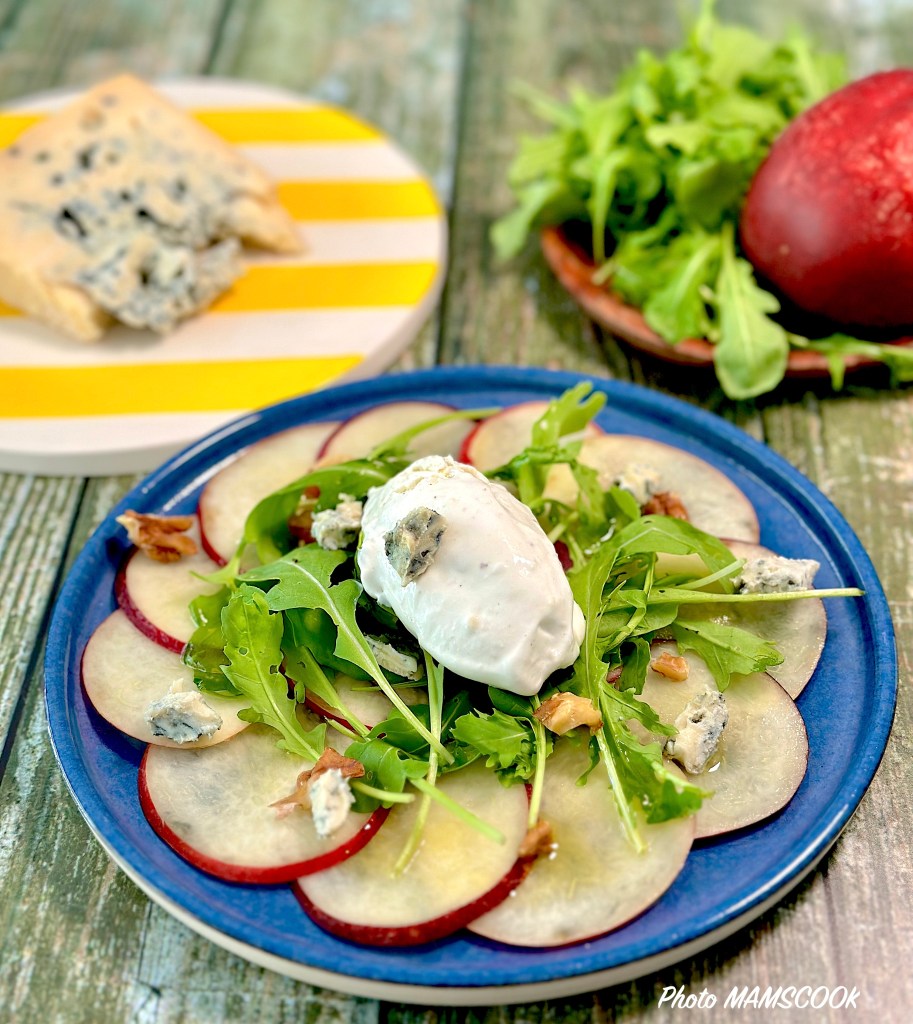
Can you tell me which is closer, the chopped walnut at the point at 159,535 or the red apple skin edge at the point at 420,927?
the red apple skin edge at the point at 420,927

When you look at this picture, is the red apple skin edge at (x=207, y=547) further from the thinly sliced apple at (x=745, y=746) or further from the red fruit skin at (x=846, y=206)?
the red fruit skin at (x=846, y=206)

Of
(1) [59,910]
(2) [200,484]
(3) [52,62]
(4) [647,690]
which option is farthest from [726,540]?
(3) [52,62]

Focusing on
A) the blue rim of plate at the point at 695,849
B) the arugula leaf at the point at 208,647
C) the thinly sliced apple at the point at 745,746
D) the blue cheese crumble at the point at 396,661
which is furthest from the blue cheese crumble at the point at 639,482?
the arugula leaf at the point at 208,647

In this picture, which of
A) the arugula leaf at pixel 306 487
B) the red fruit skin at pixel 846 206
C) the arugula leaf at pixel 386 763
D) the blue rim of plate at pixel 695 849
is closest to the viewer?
the blue rim of plate at pixel 695 849

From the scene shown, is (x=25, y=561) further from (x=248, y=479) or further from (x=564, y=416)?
(x=564, y=416)

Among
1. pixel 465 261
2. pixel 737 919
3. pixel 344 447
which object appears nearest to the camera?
pixel 737 919

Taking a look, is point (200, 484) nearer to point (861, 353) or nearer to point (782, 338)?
point (782, 338)
